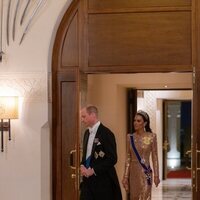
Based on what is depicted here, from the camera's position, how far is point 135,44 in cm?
489

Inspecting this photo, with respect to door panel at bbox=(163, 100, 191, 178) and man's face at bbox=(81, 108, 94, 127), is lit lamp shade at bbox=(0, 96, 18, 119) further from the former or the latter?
door panel at bbox=(163, 100, 191, 178)

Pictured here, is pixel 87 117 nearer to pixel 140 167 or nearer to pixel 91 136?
pixel 91 136

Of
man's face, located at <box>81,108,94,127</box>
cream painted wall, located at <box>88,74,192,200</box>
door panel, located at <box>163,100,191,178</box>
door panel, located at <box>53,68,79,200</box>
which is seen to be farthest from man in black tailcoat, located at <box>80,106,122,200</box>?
door panel, located at <box>163,100,191,178</box>

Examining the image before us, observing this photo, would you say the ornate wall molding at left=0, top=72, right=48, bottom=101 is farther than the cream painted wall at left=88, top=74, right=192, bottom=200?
No

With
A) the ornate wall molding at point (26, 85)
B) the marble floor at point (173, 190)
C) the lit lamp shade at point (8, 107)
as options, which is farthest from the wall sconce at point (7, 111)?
the marble floor at point (173, 190)

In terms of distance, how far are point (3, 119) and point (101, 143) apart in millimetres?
985

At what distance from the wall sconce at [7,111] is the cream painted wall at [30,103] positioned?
3.3 inches

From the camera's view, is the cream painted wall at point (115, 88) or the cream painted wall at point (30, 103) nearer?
the cream painted wall at point (30, 103)

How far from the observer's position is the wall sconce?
4.77 m

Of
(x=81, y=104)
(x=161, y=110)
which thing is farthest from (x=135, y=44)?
(x=161, y=110)

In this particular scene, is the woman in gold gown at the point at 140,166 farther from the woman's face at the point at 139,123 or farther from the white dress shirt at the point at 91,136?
the white dress shirt at the point at 91,136

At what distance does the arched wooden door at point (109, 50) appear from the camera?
15.8ft

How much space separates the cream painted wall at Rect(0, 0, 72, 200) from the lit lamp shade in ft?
0.37

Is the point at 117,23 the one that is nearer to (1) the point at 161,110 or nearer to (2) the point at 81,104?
(2) the point at 81,104
